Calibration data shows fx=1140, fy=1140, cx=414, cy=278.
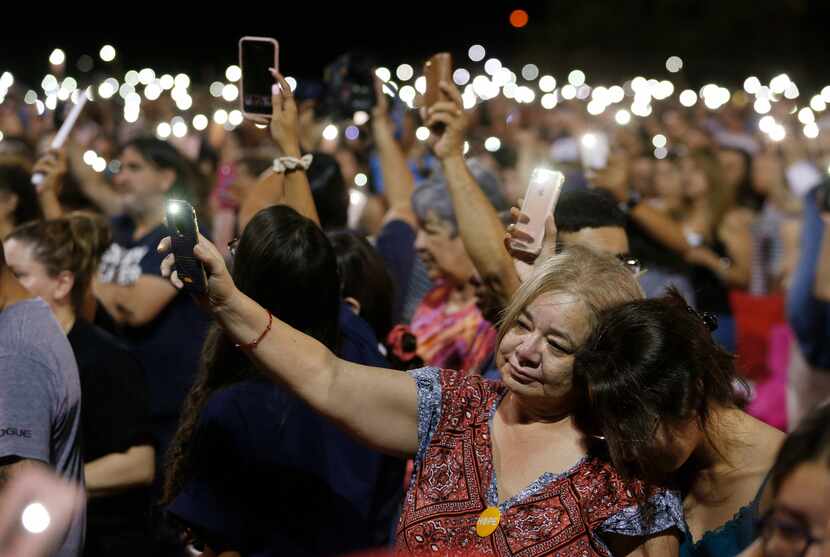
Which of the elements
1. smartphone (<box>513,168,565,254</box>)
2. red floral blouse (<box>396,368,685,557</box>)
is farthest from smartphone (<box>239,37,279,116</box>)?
red floral blouse (<box>396,368,685,557</box>)

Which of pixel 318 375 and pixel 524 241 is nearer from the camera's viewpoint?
pixel 318 375

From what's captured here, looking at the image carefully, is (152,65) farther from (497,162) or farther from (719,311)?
(719,311)

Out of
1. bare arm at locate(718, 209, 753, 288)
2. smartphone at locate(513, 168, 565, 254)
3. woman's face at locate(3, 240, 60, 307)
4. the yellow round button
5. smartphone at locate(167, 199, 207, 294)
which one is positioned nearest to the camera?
smartphone at locate(167, 199, 207, 294)

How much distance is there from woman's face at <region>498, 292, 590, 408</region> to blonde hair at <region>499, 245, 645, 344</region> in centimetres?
2

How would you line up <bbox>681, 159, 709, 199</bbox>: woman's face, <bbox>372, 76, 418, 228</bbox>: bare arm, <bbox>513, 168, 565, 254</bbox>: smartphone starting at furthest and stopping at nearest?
<bbox>681, 159, 709, 199</bbox>: woman's face → <bbox>372, 76, 418, 228</bbox>: bare arm → <bbox>513, 168, 565, 254</bbox>: smartphone

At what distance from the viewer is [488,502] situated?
2.61 m

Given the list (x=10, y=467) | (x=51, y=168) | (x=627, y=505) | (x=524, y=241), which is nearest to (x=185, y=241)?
(x=10, y=467)

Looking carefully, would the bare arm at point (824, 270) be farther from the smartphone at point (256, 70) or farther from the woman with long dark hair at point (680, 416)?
the smartphone at point (256, 70)

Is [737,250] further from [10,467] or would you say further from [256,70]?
[10,467]

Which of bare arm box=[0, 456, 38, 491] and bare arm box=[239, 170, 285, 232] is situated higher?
bare arm box=[0, 456, 38, 491]

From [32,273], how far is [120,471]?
809 mm

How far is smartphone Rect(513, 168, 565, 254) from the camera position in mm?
3385

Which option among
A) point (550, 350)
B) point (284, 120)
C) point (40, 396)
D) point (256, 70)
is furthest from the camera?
point (284, 120)

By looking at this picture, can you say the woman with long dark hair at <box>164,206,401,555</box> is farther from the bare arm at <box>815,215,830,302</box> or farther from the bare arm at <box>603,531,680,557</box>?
the bare arm at <box>815,215,830,302</box>
